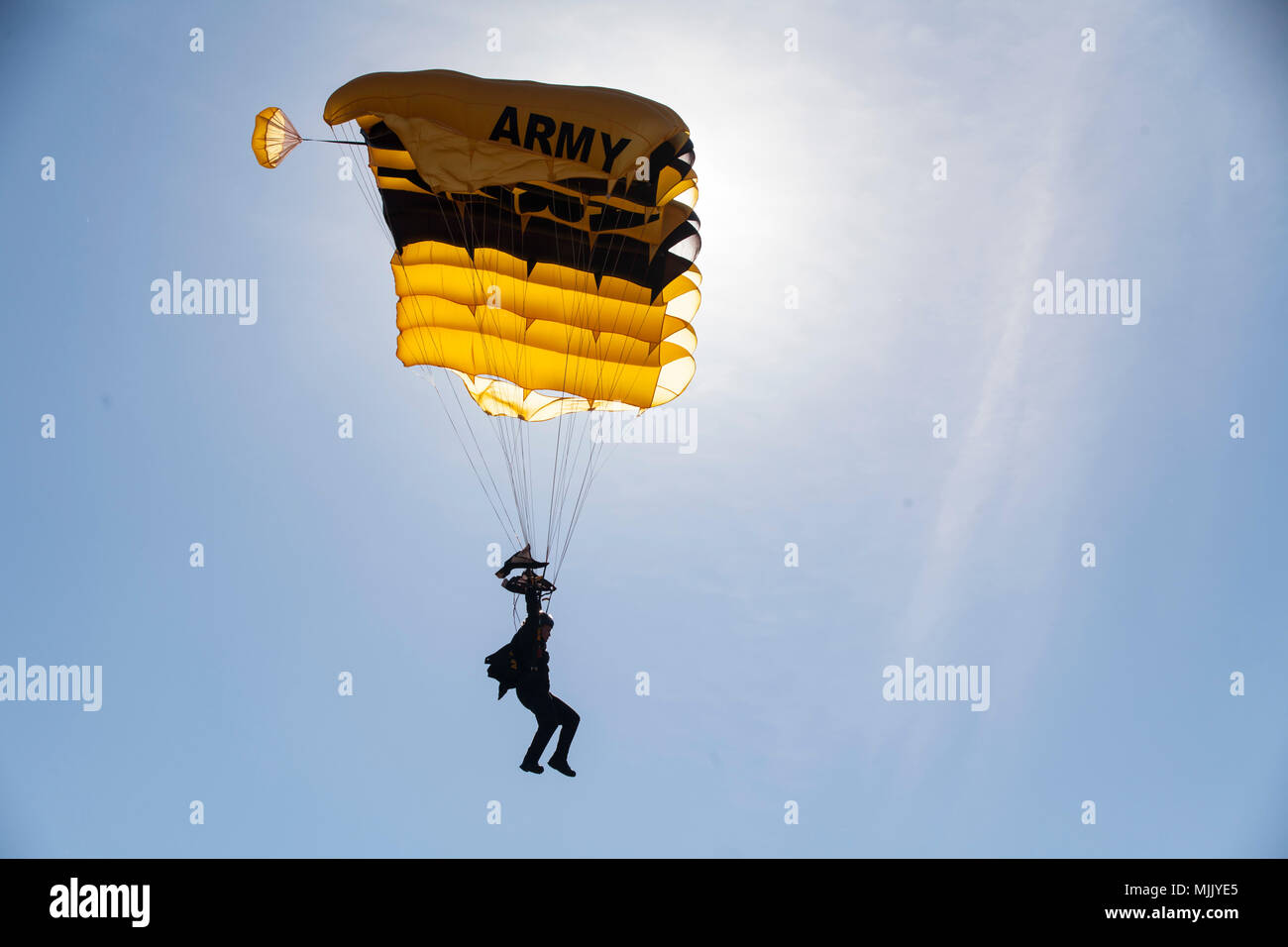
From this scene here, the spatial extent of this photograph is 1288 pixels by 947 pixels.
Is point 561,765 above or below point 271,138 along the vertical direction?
below

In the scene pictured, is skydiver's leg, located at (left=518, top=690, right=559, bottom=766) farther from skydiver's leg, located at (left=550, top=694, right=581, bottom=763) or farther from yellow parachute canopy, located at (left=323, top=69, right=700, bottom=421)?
yellow parachute canopy, located at (left=323, top=69, right=700, bottom=421)

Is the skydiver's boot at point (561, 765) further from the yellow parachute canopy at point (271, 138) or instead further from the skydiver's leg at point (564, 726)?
the yellow parachute canopy at point (271, 138)

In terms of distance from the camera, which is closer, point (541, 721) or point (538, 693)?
point (538, 693)

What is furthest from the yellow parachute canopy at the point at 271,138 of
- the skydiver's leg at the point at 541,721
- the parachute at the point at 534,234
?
the skydiver's leg at the point at 541,721

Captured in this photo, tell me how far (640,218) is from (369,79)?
3.81 m

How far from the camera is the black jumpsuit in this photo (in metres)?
14.0

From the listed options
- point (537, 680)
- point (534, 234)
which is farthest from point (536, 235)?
point (537, 680)

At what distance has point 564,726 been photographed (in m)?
14.5

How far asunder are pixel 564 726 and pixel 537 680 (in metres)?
0.80

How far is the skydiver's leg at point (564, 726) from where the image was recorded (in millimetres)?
14362

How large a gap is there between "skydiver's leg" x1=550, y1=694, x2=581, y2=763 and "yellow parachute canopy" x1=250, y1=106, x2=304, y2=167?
7.32 metres

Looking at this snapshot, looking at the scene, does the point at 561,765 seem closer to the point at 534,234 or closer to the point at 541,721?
the point at 541,721
